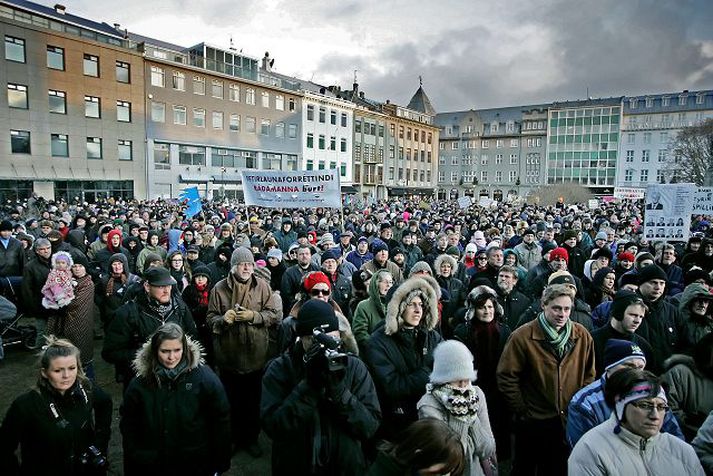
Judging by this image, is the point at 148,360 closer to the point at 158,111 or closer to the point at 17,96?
the point at 17,96

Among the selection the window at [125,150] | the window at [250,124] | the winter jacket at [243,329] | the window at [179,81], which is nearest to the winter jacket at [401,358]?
the winter jacket at [243,329]

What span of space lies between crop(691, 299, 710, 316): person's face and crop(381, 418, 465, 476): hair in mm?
3763

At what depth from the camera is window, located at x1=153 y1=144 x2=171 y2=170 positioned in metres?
35.5

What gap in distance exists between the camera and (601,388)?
275 cm

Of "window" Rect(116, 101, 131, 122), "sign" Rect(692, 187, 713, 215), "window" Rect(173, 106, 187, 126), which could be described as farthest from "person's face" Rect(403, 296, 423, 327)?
"window" Rect(173, 106, 187, 126)

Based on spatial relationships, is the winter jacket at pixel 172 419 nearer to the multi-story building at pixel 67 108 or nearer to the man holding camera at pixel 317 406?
the man holding camera at pixel 317 406

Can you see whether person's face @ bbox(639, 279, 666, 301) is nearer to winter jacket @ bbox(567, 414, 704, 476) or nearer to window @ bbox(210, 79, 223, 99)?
winter jacket @ bbox(567, 414, 704, 476)

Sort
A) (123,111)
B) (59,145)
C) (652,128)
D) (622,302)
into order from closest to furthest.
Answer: (622,302) → (59,145) → (123,111) → (652,128)

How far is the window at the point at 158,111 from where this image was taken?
35.1 metres

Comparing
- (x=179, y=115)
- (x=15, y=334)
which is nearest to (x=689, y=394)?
(x=15, y=334)

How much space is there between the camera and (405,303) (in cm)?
342

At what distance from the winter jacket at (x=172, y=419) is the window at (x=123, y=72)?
1452 inches

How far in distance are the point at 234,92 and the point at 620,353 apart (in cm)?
4243

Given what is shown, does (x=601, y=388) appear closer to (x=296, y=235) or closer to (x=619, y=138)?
(x=296, y=235)
